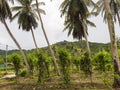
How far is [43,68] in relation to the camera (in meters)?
25.0

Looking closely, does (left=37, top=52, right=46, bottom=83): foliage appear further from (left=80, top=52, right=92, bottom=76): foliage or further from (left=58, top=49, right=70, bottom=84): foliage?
(left=80, top=52, right=92, bottom=76): foliage

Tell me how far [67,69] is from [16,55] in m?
6.56

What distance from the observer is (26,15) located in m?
42.7

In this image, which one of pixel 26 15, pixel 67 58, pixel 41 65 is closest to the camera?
pixel 67 58

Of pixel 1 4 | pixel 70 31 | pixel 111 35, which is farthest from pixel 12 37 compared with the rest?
pixel 111 35

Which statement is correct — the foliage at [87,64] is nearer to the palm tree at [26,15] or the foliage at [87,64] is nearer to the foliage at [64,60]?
the foliage at [64,60]

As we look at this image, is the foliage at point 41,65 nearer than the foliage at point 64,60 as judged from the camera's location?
No

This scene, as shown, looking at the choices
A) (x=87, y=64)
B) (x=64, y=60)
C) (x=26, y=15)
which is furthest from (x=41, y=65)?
(x=26, y=15)

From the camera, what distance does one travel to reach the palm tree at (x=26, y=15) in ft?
136

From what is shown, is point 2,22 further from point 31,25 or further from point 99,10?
point 99,10

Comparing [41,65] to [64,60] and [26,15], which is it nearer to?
[64,60]

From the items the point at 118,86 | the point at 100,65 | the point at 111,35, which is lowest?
the point at 118,86

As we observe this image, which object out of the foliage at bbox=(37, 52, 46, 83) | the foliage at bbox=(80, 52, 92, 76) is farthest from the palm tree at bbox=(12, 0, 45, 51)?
the foliage at bbox=(80, 52, 92, 76)

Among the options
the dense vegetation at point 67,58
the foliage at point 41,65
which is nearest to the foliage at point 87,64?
the dense vegetation at point 67,58
